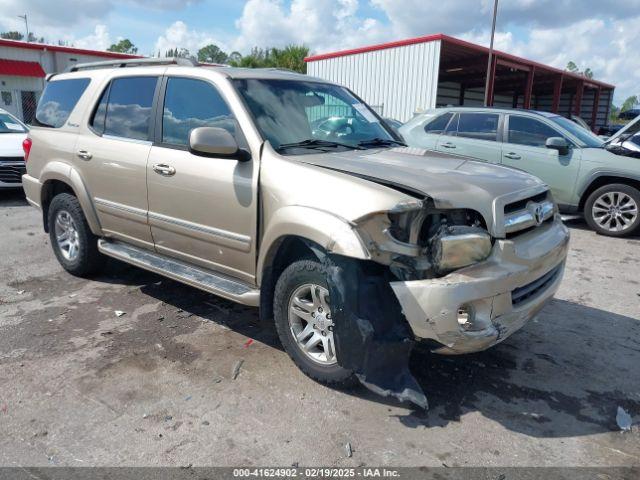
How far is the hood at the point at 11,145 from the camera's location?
9.05 metres

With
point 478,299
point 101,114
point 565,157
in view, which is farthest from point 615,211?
point 101,114

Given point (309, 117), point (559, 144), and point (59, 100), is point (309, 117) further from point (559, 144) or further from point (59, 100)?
point (559, 144)

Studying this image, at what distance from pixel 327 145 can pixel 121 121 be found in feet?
6.30

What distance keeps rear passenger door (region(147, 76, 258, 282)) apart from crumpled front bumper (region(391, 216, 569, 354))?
48.9 inches

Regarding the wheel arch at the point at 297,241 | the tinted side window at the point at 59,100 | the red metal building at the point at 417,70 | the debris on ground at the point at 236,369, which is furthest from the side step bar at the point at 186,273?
the red metal building at the point at 417,70

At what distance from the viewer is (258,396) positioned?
3.18 m

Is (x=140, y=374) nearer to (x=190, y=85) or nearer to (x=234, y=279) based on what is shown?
(x=234, y=279)

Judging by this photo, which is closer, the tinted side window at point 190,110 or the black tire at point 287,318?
the black tire at point 287,318

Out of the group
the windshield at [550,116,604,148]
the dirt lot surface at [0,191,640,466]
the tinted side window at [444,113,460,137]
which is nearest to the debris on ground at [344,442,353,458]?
the dirt lot surface at [0,191,640,466]

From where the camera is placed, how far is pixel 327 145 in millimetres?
3727

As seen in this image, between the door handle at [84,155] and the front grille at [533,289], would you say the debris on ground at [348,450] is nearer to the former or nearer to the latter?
the front grille at [533,289]

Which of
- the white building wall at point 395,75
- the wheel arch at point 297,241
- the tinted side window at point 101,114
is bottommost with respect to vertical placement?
the wheel arch at point 297,241

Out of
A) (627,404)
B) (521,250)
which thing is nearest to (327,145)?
(521,250)

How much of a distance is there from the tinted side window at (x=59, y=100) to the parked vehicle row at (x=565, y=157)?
218 inches
